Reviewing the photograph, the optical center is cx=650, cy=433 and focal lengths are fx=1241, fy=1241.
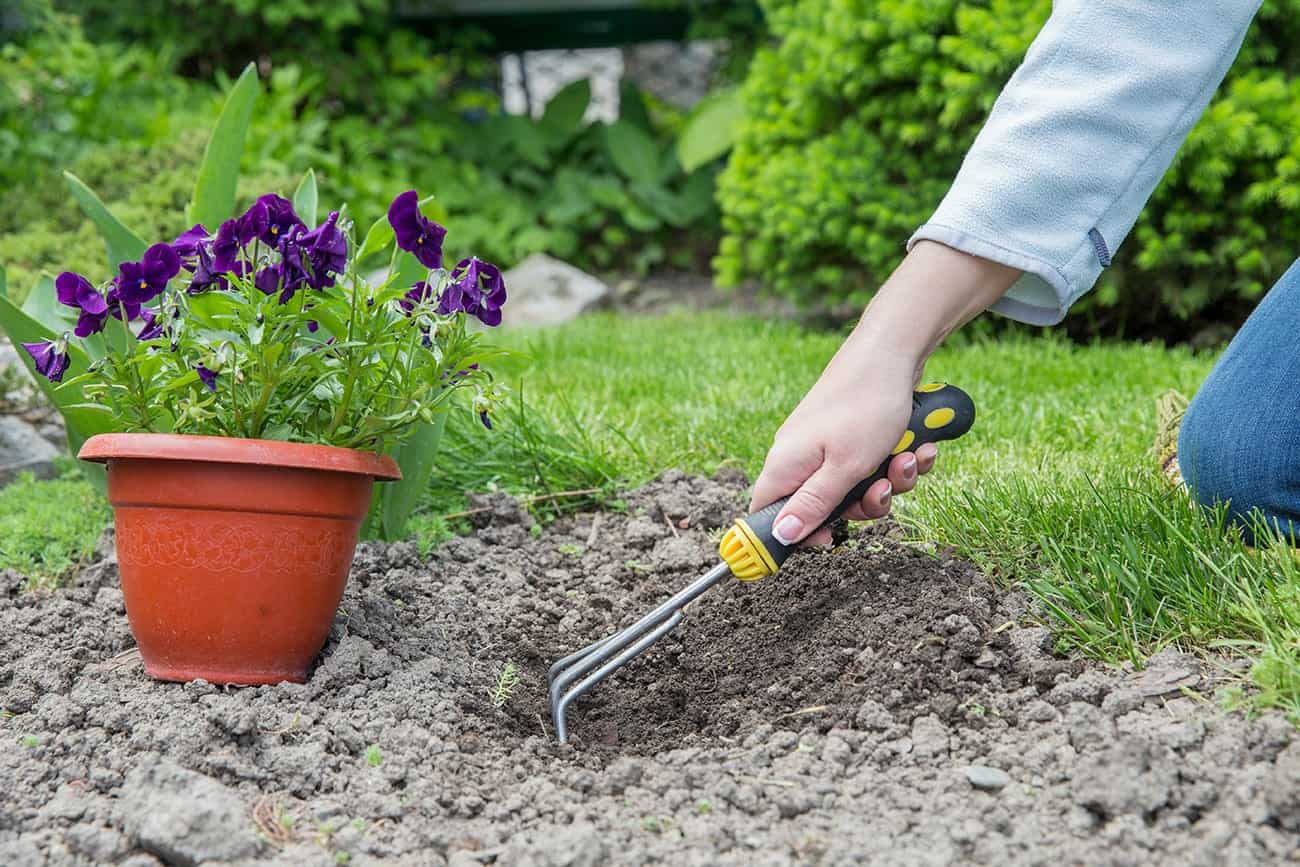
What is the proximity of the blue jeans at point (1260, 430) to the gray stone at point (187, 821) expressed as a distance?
142 cm

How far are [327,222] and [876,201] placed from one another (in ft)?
9.50

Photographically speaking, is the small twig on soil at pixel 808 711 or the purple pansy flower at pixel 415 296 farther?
the purple pansy flower at pixel 415 296

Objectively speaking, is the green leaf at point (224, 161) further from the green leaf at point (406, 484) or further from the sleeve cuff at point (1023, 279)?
the sleeve cuff at point (1023, 279)

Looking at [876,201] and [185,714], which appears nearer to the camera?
[185,714]

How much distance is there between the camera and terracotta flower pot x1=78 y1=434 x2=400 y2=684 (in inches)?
66.2

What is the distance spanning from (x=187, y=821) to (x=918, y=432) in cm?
102

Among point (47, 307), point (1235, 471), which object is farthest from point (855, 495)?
point (47, 307)

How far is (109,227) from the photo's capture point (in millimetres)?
2039

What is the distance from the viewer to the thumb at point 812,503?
1507 millimetres

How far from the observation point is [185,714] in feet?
5.33

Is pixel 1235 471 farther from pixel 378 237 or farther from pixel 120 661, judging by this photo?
pixel 120 661

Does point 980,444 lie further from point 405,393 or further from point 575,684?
point 405,393

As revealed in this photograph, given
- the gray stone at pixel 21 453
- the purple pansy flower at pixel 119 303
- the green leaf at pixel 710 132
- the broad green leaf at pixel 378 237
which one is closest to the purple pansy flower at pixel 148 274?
the purple pansy flower at pixel 119 303

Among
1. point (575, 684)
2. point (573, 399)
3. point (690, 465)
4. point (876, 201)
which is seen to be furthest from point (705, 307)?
point (575, 684)
